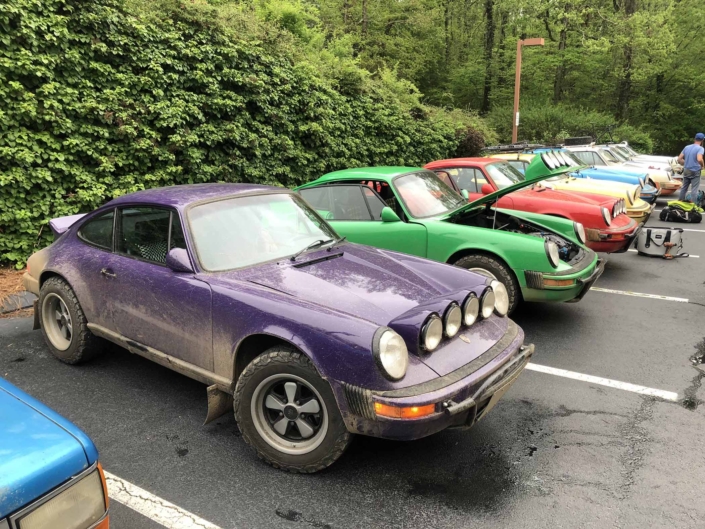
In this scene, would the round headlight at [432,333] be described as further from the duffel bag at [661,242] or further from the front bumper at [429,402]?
the duffel bag at [661,242]

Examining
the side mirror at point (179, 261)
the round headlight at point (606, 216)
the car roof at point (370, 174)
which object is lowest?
the round headlight at point (606, 216)

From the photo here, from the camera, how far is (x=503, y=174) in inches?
329

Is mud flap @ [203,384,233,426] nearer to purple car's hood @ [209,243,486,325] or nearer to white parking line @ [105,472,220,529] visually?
white parking line @ [105,472,220,529]

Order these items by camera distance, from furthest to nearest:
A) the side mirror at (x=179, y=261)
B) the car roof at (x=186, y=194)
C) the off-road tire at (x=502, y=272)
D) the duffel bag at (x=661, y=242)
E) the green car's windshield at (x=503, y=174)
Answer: the green car's windshield at (x=503, y=174), the duffel bag at (x=661, y=242), the off-road tire at (x=502, y=272), the car roof at (x=186, y=194), the side mirror at (x=179, y=261)

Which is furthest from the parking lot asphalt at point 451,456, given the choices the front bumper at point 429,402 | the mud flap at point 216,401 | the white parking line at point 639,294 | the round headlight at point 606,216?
the round headlight at point 606,216

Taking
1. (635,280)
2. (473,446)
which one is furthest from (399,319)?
(635,280)

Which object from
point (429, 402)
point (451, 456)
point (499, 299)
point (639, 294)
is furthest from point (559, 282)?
point (429, 402)

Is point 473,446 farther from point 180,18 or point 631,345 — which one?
point 180,18

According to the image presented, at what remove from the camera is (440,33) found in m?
30.9

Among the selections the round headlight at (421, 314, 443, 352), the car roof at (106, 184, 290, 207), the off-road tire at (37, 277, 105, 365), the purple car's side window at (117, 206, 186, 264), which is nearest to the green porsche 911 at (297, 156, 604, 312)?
the car roof at (106, 184, 290, 207)

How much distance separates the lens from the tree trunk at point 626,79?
89.6ft

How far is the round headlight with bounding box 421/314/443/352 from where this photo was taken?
99.6 inches

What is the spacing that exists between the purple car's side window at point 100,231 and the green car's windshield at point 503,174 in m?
6.04

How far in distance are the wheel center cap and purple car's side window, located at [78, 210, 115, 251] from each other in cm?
196
